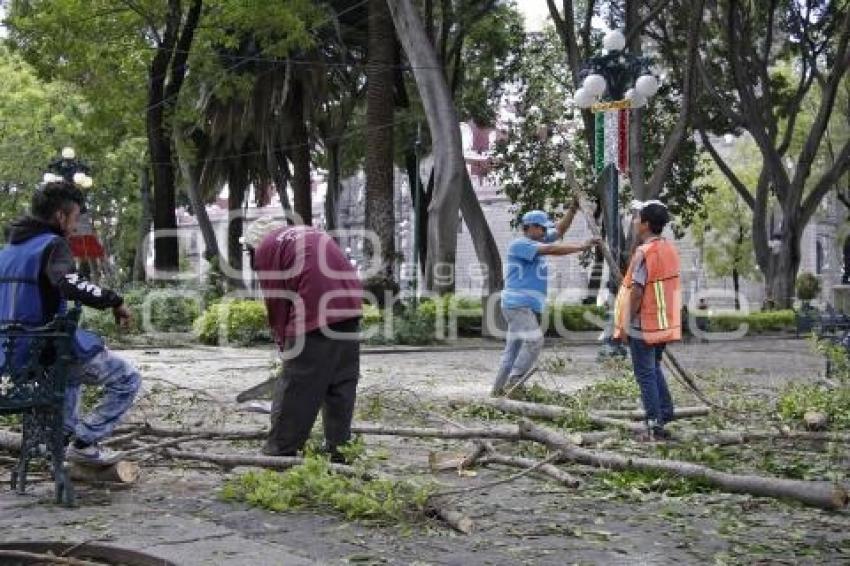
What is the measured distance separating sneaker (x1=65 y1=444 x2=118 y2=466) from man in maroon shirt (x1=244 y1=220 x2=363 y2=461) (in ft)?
2.96

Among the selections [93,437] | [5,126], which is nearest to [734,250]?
[5,126]

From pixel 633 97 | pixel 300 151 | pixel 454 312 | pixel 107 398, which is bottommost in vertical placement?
pixel 107 398

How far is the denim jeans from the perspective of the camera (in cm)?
1013

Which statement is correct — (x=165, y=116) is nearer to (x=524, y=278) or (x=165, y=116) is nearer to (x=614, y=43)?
(x=614, y=43)

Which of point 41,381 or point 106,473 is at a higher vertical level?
point 41,381

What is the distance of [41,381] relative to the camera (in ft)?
17.5

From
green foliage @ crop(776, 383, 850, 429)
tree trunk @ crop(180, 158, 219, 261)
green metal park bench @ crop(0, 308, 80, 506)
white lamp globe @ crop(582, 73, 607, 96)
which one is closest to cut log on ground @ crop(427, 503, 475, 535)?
green metal park bench @ crop(0, 308, 80, 506)

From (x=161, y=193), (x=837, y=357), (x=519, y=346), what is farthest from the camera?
(x=161, y=193)

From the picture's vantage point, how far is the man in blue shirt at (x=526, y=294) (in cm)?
1015

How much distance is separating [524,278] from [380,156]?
47.2 ft

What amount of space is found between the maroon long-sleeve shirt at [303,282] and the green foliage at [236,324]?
52.0ft

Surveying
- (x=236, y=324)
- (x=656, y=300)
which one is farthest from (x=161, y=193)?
(x=656, y=300)

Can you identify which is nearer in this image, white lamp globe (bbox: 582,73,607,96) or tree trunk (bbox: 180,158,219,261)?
white lamp globe (bbox: 582,73,607,96)

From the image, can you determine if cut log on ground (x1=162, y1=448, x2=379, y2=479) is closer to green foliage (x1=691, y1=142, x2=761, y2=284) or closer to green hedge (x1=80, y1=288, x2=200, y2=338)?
green hedge (x1=80, y1=288, x2=200, y2=338)
